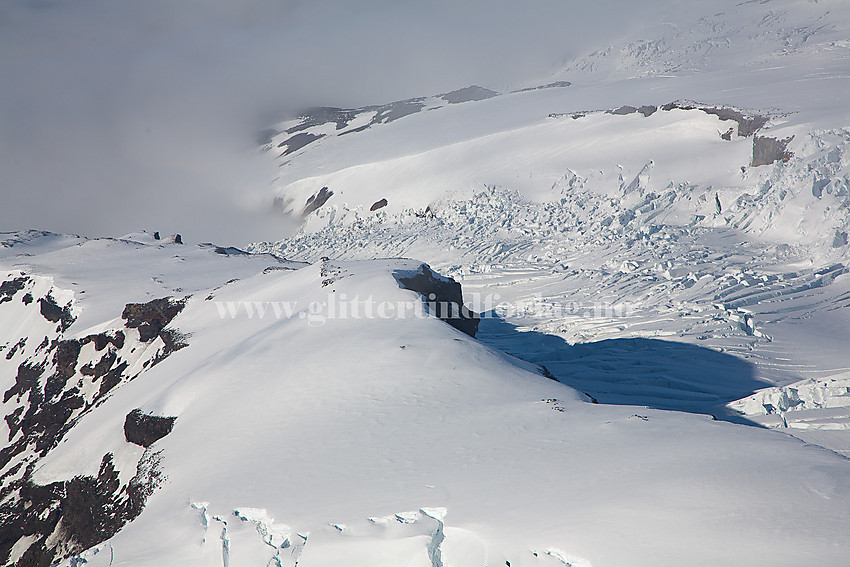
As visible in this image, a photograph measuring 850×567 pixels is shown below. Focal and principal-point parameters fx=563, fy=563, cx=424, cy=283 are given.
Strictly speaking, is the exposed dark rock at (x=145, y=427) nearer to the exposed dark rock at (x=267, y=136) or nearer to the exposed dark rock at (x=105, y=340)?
the exposed dark rock at (x=105, y=340)

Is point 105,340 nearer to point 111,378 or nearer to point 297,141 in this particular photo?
point 111,378

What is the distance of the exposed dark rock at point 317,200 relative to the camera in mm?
49072

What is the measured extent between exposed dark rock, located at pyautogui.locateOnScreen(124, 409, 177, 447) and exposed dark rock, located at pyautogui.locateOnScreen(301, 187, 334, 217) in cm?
3554

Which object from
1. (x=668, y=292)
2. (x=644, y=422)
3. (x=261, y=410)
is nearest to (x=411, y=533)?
(x=644, y=422)

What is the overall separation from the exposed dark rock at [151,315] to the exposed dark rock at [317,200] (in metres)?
25.2

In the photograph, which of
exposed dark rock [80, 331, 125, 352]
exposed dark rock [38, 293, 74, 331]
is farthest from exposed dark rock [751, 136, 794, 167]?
exposed dark rock [38, 293, 74, 331]

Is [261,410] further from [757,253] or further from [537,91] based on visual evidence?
[537,91]

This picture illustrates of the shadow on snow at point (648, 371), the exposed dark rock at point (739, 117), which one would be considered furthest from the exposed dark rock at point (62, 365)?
the exposed dark rock at point (739, 117)

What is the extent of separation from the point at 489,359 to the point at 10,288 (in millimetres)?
33156

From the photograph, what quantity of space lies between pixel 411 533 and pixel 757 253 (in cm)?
2445

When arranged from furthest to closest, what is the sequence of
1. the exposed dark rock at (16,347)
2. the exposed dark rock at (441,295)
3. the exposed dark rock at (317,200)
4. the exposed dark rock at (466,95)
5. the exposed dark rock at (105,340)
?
the exposed dark rock at (466,95), the exposed dark rock at (317,200), the exposed dark rock at (16,347), the exposed dark rock at (105,340), the exposed dark rock at (441,295)

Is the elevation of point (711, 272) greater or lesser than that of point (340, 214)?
lesser

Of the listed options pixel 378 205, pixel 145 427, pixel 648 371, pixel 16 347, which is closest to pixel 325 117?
pixel 378 205

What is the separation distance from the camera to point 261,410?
11.9 m
